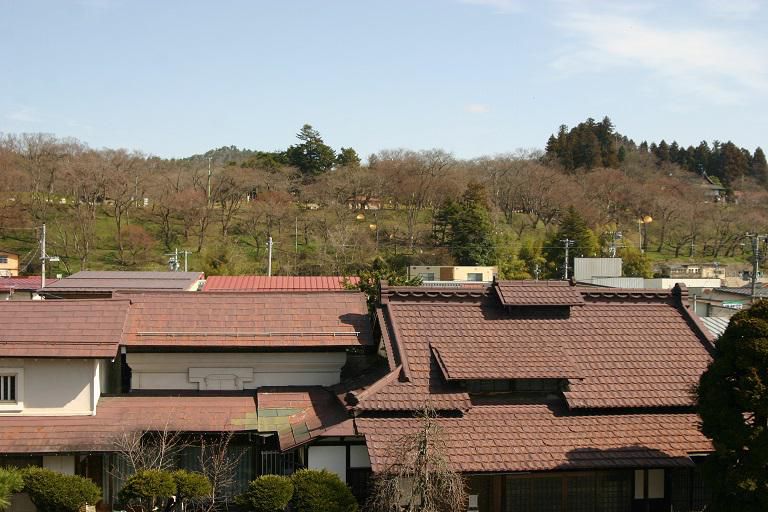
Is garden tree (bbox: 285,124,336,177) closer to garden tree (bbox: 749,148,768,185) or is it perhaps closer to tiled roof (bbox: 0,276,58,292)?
tiled roof (bbox: 0,276,58,292)

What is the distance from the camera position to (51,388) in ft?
46.7

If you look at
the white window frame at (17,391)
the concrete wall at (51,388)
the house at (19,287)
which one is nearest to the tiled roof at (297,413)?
the concrete wall at (51,388)

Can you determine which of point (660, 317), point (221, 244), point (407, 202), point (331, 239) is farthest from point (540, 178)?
point (660, 317)

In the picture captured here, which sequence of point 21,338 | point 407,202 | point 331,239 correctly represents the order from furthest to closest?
point 407,202 < point 331,239 < point 21,338

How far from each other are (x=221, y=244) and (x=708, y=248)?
36.4 metres

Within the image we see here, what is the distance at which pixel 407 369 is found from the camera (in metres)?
13.6

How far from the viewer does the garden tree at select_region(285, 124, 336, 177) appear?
211 feet

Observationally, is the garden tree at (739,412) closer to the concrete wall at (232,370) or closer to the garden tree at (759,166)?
the concrete wall at (232,370)

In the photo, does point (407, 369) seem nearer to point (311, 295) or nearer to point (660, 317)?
point (311, 295)

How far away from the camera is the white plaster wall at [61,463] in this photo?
1348cm

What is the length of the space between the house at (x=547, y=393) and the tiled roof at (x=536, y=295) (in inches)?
1.0

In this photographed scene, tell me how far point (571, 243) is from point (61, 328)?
37172 mm

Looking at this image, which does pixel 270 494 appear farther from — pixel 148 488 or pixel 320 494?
pixel 148 488

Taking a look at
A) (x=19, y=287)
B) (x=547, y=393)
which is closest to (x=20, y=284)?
(x=19, y=287)
